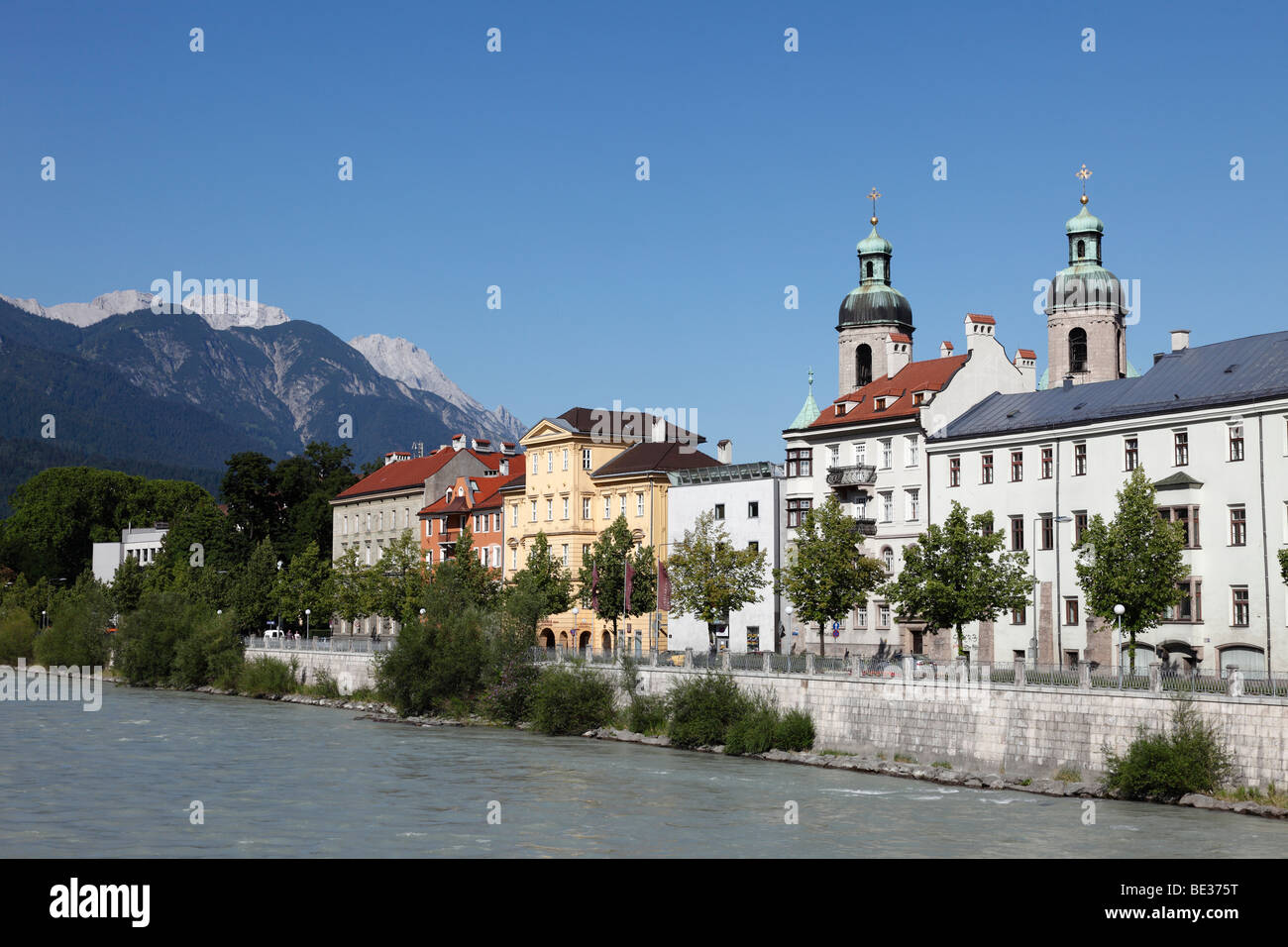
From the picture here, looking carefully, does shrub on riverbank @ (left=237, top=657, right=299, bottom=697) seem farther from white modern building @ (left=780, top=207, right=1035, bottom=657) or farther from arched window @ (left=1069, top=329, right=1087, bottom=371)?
arched window @ (left=1069, top=329, right=1087, bottom=371)

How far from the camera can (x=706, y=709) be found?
5481 cm

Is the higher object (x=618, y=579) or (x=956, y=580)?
(x=618, y=579)

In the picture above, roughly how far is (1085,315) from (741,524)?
2753 cm

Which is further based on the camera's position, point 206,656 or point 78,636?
point 78,636

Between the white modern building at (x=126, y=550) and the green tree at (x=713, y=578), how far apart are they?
3800 inches

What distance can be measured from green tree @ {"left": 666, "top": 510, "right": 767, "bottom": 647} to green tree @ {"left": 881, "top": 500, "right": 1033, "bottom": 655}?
587 inches

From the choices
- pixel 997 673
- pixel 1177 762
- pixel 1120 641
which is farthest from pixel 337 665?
pixel 1177 762

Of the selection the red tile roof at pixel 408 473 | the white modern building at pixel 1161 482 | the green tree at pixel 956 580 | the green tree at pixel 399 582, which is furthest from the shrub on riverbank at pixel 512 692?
the red tile roof at pixel 408 473

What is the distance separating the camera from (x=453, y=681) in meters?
67.7

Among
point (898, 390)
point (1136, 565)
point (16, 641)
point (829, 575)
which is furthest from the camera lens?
point (16, 641)

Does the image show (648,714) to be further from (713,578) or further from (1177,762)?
(1177,762)

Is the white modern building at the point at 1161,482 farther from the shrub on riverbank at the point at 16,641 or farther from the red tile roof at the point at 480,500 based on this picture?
the shrub on riverbank at the point at 16,641

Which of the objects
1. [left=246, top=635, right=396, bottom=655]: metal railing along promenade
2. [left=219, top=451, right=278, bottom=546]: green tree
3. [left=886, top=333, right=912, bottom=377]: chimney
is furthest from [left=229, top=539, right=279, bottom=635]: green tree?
[left=886, top=333, right=912, bottom=377]: chimney
